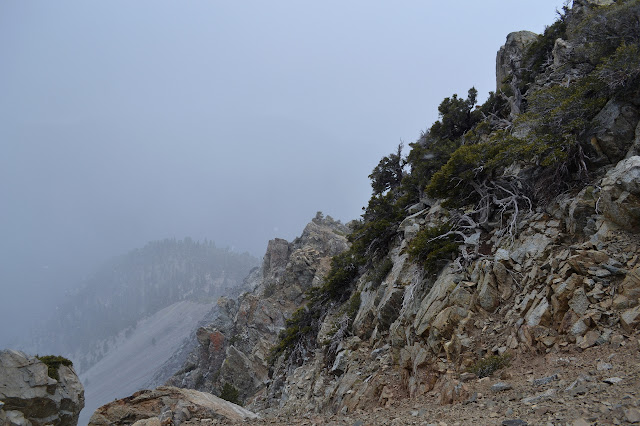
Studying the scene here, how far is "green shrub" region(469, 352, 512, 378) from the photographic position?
8.56 meters

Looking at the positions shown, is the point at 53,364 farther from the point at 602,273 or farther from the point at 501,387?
the point at 602,273

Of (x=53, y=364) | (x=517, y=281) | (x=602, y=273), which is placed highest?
(x=53, y=364)

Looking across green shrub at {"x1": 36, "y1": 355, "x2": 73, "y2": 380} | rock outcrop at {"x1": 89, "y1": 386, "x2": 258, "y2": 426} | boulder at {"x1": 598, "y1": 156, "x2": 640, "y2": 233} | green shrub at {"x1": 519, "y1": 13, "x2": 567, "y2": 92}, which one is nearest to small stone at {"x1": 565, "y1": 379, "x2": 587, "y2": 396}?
→ boulder at {"x1": 598, "y1": 156, "x2": 640, "y2": 233}

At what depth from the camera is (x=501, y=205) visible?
529 inches

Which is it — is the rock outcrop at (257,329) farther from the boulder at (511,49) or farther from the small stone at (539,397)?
the small stone at (539,397)

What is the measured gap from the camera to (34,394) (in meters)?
13.4

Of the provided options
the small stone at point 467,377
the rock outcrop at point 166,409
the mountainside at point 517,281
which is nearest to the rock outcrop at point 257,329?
the mountainside at point 517,281

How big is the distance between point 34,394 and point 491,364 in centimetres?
1651

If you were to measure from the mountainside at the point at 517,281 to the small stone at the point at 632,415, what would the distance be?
0.07ft

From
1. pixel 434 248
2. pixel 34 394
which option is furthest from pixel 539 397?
pixel 34 394

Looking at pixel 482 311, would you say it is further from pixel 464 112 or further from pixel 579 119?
pixel 464 112

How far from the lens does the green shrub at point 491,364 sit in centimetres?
856

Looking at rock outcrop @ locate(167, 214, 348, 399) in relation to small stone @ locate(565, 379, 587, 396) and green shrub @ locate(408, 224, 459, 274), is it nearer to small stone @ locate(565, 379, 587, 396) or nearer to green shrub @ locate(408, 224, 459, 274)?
green shrub @ locate(408, 224, 459, 274)

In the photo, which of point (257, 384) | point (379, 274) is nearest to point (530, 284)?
point (379, 274)
